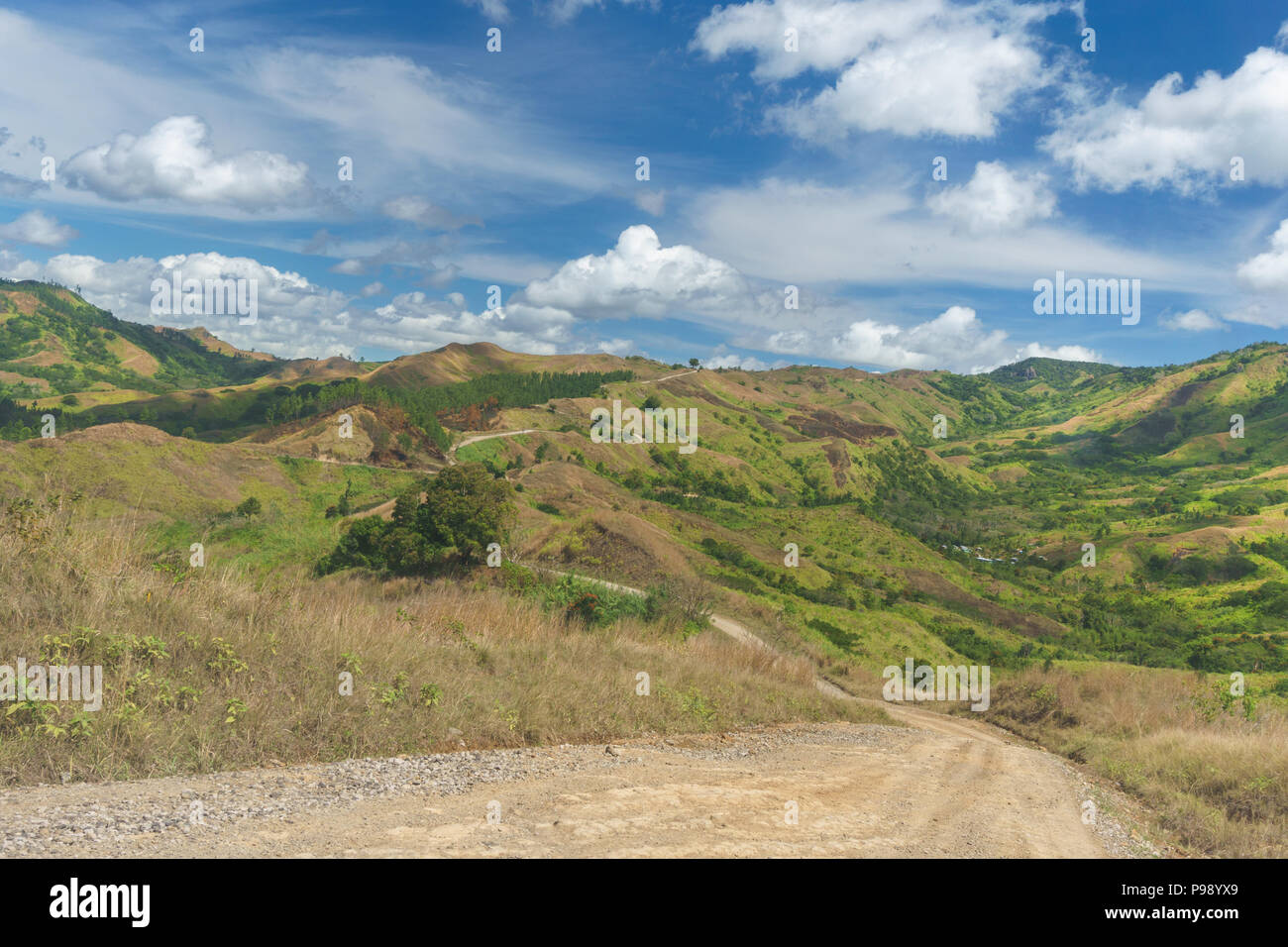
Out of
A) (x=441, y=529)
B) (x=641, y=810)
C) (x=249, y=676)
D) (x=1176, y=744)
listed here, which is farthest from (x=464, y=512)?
(x=641, y=810)

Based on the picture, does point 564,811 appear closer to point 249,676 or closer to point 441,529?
point 249,676

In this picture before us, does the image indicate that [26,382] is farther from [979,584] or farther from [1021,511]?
[1021,511]

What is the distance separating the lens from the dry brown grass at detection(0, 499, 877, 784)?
6242 mm

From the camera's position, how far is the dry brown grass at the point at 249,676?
6.24 meters

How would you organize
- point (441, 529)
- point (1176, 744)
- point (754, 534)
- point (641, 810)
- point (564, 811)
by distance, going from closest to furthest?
point (564, 811) < point (641, 810) < point (1176, 744) < point (441, 529) < point (754, 534)

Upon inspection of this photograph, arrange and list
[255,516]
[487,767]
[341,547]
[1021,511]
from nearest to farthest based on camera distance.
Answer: [487,767] < [341,547] < [255,516] < [1021,511]

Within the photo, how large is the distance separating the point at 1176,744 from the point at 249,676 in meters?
14.8

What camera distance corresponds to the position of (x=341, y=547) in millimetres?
36438

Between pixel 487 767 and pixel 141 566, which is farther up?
pixel 141 566

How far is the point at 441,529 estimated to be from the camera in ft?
109

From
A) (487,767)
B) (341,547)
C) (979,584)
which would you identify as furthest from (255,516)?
(979,584)

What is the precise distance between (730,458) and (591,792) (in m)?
121

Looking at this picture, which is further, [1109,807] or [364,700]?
[1109,807]

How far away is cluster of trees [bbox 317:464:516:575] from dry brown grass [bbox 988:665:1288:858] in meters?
22.8
